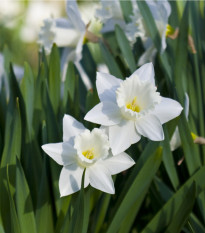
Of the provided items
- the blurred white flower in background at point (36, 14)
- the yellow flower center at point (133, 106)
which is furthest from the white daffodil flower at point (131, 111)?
the blurred white flower in background at point (36, 14)

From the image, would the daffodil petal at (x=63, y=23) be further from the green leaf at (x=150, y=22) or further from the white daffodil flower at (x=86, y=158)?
the white daffodil flower at (x=86, y=158)

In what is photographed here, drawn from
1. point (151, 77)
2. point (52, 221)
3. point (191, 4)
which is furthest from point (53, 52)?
point (191, 4)

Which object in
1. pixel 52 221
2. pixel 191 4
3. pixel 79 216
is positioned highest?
pixel 191 4

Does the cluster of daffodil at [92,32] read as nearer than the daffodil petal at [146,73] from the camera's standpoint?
No

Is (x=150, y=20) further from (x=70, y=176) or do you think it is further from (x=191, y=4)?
(x=70, y=176)

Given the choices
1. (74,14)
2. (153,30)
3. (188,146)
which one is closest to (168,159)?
(188,146)

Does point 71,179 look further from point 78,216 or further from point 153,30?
point 153,30
